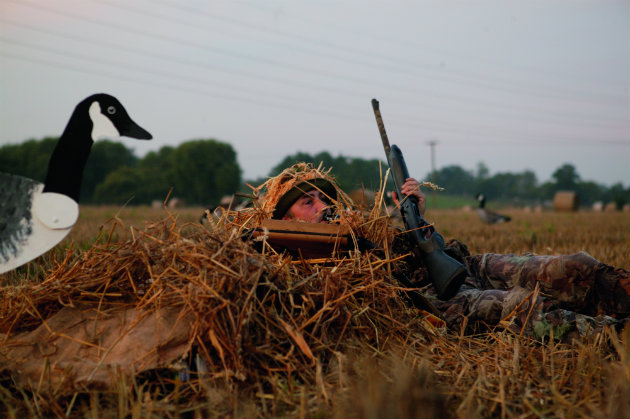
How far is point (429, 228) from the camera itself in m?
3.55

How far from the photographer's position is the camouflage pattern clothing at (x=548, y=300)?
9.73ft

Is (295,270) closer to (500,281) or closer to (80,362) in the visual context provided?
(80,362)

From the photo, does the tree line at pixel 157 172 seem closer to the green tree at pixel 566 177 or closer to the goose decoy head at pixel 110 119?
the green tree at pixel 566 177

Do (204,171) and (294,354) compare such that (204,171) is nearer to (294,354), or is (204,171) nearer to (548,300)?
(548,300)

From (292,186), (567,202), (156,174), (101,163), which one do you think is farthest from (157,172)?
(292,186)

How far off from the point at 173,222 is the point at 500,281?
106 inches

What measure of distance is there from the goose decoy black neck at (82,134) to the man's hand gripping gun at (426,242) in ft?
6.52

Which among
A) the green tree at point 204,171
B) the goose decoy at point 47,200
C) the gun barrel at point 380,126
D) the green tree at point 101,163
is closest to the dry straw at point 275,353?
the goose decoy at point 47,200

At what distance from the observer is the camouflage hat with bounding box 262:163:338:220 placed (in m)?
3.71


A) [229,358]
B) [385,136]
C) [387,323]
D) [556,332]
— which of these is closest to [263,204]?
[385,136]

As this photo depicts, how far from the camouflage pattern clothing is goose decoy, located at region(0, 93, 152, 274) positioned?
2131 millimetres

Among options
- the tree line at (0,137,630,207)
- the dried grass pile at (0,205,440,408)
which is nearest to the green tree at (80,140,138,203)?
the tree line at (0,137,630,207)

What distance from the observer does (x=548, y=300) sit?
311 centimetres

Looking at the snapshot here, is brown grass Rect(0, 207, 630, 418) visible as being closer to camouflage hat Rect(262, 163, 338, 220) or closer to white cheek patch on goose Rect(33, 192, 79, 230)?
white cheek patch on goose Rect(33, 192, 79, 230)
